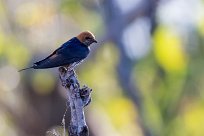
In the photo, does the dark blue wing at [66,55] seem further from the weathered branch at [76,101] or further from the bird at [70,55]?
the weathered branch at [76,101]

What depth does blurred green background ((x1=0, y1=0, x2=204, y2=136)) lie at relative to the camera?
785 inches

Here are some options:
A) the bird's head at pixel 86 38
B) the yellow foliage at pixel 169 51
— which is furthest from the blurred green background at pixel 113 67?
the bird's head at pixel 86 38

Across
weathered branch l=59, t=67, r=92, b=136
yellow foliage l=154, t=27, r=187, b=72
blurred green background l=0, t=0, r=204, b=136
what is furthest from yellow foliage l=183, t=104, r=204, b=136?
weathered branch l=59, t=67, r=92, b=136

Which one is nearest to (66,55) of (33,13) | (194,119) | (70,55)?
(70,55)

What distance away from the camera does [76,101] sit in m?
7.72

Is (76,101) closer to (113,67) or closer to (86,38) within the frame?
(86,38)

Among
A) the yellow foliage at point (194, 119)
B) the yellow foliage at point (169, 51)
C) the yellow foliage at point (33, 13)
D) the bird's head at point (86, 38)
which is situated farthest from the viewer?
the yellow foliage at point (194, 119)

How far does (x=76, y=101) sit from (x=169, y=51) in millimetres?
15521

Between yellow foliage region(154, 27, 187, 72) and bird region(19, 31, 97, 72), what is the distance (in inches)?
493

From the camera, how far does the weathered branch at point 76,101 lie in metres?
7.51

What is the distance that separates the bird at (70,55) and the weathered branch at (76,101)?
276 millimetres

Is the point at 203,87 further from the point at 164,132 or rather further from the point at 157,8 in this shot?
the point at 157,8

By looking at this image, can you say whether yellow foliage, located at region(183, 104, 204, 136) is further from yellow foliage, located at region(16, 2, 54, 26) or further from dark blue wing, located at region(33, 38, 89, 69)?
dark blue wing, located at region(33, 38, 89, 69)

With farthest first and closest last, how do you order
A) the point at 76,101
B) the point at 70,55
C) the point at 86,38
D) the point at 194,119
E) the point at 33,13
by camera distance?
the point at 194,119
the point at 33,13
the point at 86,38
the point at 70,55
the point at 76,101
